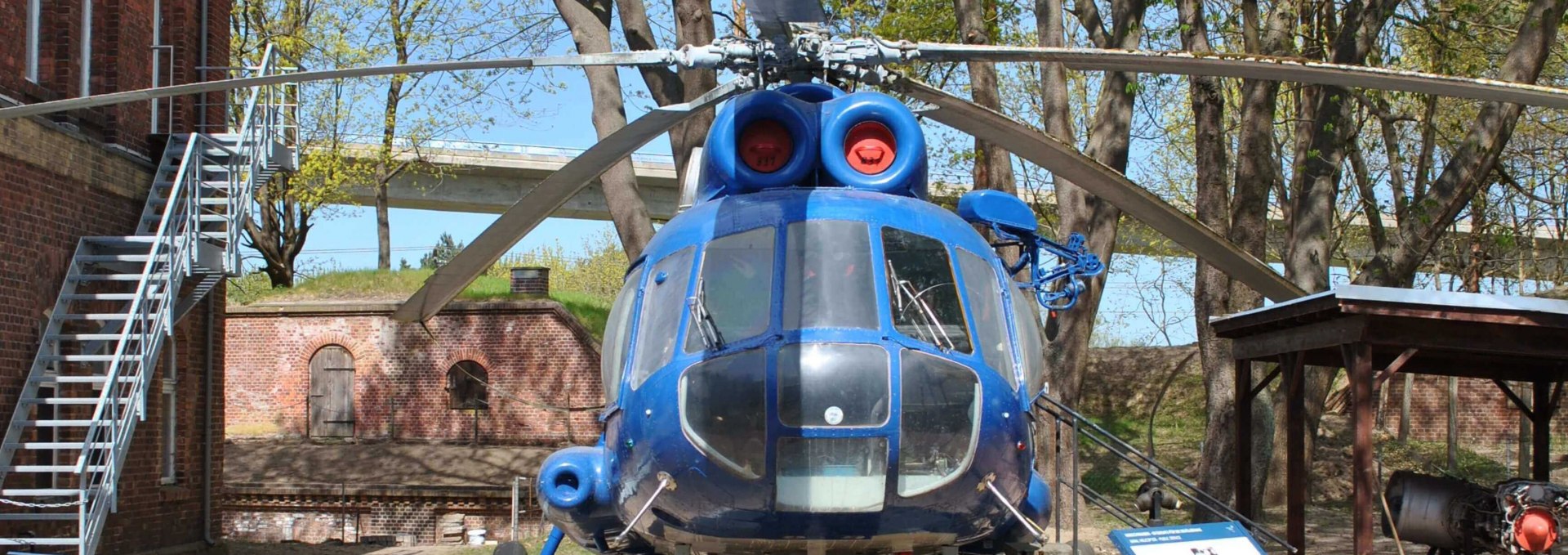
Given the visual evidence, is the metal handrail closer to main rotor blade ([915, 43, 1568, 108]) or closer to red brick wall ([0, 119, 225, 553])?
red brick wall ([0, 119, 225, 553])

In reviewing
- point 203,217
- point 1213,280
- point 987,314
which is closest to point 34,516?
point 203,217

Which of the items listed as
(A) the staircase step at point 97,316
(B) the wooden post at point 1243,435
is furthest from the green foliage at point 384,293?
(B) the wooden post at point 1243,435

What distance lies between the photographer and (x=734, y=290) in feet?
22.9

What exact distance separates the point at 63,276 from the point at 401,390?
17.7 meters

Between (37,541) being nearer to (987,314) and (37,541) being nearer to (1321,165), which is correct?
(987,314)

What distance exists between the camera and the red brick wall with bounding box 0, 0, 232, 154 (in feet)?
45.3

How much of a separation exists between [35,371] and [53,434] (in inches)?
23.9

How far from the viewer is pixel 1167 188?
37188 millimetres

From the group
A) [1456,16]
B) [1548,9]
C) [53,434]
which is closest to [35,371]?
[53,434]

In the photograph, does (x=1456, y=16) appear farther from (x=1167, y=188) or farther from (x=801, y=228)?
(x=1167, y=188)

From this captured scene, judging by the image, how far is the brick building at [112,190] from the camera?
44.7ft

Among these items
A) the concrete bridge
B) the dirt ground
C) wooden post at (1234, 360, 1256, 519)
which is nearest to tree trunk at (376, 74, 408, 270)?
the concrete bridge

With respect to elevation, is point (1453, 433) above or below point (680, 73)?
below

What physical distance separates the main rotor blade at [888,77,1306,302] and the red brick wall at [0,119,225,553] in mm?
8917
